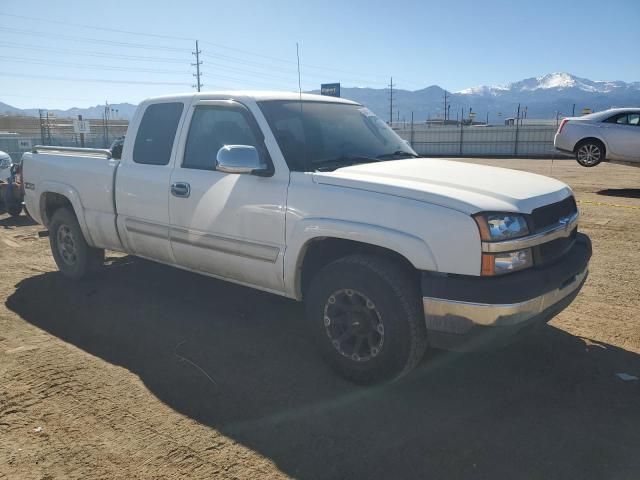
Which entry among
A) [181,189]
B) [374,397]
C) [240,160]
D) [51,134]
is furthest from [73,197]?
[51,134]

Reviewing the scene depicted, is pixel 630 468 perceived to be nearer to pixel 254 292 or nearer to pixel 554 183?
pixel 554 183

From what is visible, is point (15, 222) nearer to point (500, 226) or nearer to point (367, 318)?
point (367, 318)

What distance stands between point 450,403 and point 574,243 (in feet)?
4.88

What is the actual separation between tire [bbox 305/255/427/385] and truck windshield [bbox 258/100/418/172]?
83 cm

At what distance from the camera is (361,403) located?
10.6 feet

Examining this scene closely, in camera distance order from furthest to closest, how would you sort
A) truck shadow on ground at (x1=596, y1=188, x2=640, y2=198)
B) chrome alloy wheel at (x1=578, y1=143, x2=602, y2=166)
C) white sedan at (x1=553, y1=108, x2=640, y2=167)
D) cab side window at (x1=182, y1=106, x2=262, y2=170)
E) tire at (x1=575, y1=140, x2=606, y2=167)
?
chrome alloy wheel at (x1=578, y1=143, x2=602, y2=166) < tire at (x1=575, y1=140, x2=606, y2=167) < white sedan at (x1=553, y1=108, x2=640, y2=167) < truck shadow on ground at (x1=596, y1=188, x2=640, y2=198) < cab side window at (x1=182, y1=106, x2=262, y2=170)

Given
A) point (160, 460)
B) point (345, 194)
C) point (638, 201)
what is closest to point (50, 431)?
point (160, 460)

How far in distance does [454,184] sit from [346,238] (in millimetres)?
750

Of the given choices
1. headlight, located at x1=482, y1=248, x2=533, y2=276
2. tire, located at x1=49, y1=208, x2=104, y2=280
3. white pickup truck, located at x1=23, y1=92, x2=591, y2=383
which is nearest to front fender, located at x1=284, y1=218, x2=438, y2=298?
white pickup truck, located at x1=23, y1=92, x2=591, y2=383

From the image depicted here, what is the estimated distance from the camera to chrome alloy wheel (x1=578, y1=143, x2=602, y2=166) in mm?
13852

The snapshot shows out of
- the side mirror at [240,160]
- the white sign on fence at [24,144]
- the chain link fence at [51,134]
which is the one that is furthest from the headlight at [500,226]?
the white sign on fence at [24,144]

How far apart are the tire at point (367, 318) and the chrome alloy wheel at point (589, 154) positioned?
1291 cm

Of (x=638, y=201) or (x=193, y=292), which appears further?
(x=638, y=201)

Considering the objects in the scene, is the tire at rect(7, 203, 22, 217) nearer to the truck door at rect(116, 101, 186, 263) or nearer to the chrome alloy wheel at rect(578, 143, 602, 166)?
the truck door at rect(116, 101, 186, 263)
